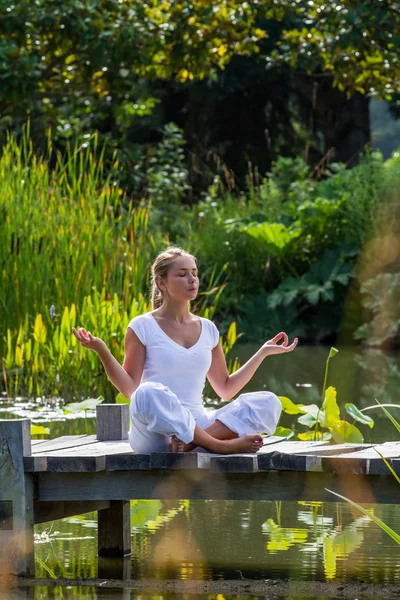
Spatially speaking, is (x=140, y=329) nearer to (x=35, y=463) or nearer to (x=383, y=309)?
(x=35, y=463)

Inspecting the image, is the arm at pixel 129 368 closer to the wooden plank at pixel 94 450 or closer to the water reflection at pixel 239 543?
the wooden plank at pixel 94 450

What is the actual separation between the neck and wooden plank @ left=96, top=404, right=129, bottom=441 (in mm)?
391

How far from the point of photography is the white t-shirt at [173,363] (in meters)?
4.21

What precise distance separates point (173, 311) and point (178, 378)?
10.9 inches

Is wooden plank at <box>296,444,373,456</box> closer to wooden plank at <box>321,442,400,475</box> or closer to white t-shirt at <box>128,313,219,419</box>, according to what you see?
wooden plank at <box>321,442,400,475</box>

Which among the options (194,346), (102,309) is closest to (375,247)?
(102,309)

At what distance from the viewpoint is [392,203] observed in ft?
43.3

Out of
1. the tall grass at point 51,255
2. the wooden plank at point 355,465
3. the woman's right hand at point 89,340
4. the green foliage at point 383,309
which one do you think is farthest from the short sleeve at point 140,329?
the green foliage at point 383,309

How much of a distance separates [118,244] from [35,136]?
775 centimetres

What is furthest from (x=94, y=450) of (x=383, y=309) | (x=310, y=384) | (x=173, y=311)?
(x=383, y=309)

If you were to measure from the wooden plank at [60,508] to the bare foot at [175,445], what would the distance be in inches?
20.2

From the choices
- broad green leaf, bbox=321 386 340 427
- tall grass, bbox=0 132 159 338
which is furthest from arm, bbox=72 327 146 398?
tall grass, bbox=0 132 159 338

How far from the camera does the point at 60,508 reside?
4188 millimetres

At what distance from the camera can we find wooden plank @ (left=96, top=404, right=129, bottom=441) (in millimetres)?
4453
